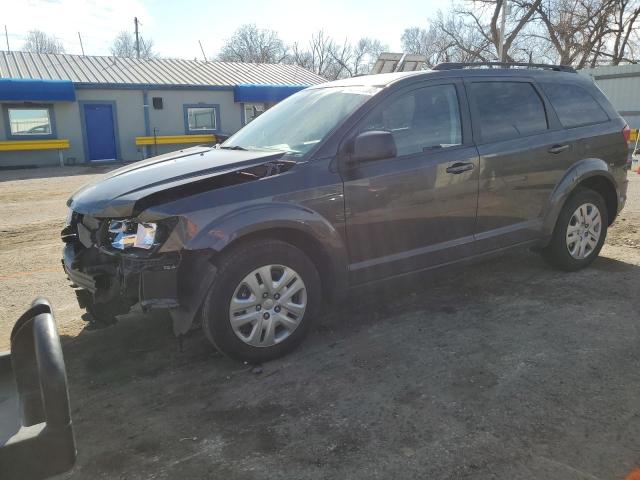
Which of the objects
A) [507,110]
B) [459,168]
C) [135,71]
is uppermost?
[135,71]

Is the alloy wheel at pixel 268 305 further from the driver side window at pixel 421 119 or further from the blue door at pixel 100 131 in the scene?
the blue door at pixel 100 131

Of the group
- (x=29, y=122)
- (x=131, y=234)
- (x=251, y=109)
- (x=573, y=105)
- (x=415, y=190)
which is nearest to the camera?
(x=131, y=234)

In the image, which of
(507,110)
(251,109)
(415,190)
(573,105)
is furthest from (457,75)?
(251,109)

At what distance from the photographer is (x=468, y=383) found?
3.20 m

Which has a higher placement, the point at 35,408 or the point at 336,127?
the point at 336,127

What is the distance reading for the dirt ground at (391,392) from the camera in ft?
8.36

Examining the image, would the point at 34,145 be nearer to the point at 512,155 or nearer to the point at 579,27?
the point at 512,155

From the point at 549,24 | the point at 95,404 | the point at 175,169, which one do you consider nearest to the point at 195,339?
the point at 95,404

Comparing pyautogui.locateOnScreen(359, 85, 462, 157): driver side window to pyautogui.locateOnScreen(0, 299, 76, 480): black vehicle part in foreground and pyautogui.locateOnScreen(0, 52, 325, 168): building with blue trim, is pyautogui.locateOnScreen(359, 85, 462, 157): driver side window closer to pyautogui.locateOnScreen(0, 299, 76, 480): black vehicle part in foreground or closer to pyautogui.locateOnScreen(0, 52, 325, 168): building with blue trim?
pyautogui.locateOnScreen(0, 299, 76, 480): black vehicle part in foreground

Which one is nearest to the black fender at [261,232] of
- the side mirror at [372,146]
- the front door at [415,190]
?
the front door at [415,190]

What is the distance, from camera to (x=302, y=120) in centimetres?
422

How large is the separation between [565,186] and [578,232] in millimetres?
578

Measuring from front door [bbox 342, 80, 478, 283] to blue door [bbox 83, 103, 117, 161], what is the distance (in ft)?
61.1

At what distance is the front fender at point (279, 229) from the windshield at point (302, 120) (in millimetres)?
544
